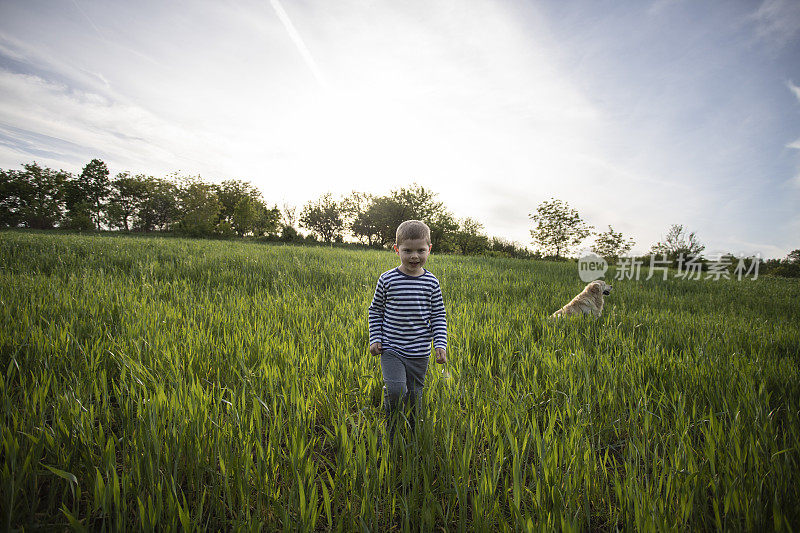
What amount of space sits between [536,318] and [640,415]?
7.74ft

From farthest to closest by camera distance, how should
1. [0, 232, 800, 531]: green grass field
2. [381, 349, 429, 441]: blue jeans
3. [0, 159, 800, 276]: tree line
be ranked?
1. [0, 159, 800, 276]: tree line
2. [381, 349, 429, 441]: blue jeans
3. [0, 232, 800, 531]: green grass field

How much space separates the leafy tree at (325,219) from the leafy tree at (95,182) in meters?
39.2

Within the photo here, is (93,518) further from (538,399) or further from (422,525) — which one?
(538,399)

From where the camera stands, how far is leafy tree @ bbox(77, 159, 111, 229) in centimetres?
5969

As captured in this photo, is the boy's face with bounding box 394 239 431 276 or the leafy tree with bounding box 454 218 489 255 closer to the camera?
the boy's face with bounding box 394 239 431 276

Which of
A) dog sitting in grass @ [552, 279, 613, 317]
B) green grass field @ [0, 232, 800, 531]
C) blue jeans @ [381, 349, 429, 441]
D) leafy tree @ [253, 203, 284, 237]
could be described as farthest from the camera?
leafy tree @ [253, 203, 284, 237]

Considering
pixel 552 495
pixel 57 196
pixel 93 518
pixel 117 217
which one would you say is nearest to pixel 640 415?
pixel 552 495

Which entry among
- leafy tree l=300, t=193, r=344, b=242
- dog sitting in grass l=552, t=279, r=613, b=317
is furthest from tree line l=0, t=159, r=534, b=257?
dog sitting in grass l=552, t=279, r=613, b=317

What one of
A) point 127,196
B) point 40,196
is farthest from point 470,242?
point 40,196

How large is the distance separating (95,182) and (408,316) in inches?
3381

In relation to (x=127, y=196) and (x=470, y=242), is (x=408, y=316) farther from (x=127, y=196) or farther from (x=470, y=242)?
(x=127, y=196)

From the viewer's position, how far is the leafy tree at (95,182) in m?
59.7

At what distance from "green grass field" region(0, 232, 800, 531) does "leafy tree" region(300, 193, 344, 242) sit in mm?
58009

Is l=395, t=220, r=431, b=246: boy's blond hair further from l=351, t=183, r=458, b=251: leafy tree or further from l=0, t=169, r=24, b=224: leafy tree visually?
l=0, t=169, r=24, b=224: leafy tree
